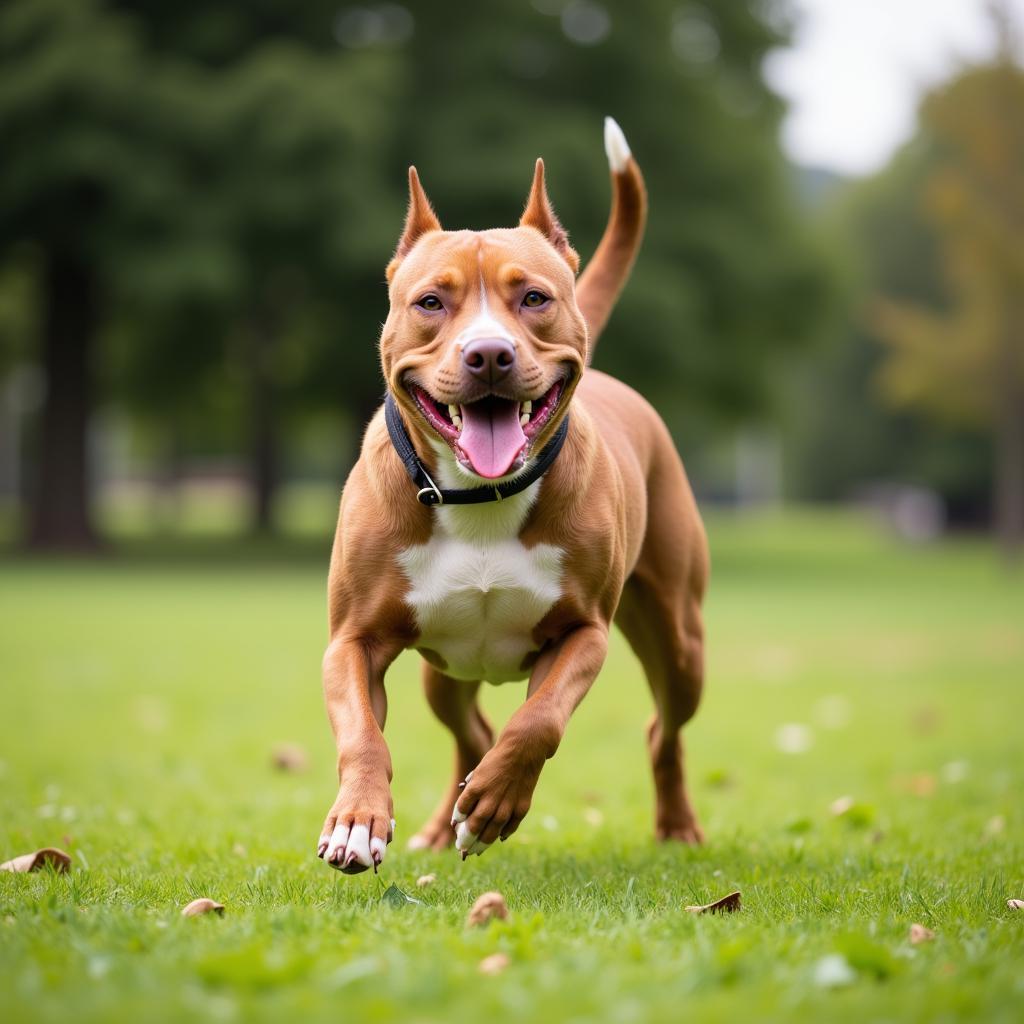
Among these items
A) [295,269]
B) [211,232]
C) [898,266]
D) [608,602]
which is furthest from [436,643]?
[898,266]

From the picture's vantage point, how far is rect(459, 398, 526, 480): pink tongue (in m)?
3.79

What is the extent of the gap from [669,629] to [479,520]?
1.22m

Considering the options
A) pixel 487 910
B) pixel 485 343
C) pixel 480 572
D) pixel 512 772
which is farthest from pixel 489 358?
pixel 487 910

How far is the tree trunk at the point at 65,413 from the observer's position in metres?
24.2

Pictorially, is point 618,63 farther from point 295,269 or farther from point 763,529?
point 763,529

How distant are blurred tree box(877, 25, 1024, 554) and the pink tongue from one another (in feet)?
74.8

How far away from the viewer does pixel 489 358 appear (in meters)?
3.70

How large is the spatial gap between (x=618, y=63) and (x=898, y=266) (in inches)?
1014

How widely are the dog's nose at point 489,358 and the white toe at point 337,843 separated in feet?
4.13

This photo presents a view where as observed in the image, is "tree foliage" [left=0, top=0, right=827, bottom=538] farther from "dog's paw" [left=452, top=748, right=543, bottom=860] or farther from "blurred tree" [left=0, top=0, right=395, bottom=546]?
"dog's paw" [left=452, top=748, right=543, bottom=860]

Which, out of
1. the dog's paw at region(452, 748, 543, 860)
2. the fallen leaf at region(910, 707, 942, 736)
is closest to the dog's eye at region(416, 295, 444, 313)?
the dog's paw at region(452, 748, 543, 860)

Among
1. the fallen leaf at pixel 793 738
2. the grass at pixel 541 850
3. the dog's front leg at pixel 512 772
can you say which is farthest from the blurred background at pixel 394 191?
the dog's front leg at pixel 512 772

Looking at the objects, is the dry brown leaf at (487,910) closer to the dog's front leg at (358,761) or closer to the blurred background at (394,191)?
the dog's front leg at (358,761)

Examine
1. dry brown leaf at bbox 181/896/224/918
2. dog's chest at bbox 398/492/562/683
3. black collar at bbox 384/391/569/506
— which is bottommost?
dry brown leaf at bbox 181/896/224/918
